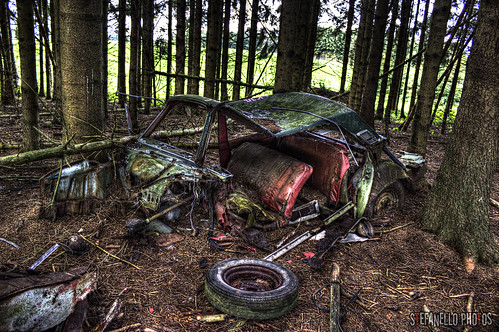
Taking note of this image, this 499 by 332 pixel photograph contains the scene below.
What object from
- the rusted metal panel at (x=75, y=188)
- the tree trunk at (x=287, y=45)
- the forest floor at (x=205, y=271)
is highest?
the tree trunk at (x=287, y=45)

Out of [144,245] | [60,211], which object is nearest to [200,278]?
[144,245]

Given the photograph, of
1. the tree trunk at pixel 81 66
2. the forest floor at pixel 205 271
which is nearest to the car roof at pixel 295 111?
the tree trunk at pixel 81 66

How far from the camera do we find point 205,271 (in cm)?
366

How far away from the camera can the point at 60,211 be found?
4102 mm

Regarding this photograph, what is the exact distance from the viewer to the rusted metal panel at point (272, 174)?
4.38m

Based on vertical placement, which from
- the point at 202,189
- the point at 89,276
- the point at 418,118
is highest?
the point at 418,118

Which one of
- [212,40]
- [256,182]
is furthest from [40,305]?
[212,40]

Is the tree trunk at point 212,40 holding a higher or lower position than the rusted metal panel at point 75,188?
higher

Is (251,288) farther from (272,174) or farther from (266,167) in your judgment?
(266,167)

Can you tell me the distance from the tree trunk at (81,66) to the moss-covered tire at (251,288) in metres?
2.79

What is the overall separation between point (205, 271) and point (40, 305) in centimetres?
160

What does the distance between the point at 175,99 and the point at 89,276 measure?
9.13 ft

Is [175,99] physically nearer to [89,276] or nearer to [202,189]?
[202,189]

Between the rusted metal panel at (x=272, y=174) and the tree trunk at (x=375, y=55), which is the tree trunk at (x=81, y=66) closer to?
the rusted metal panel at (x=272, y=174)
